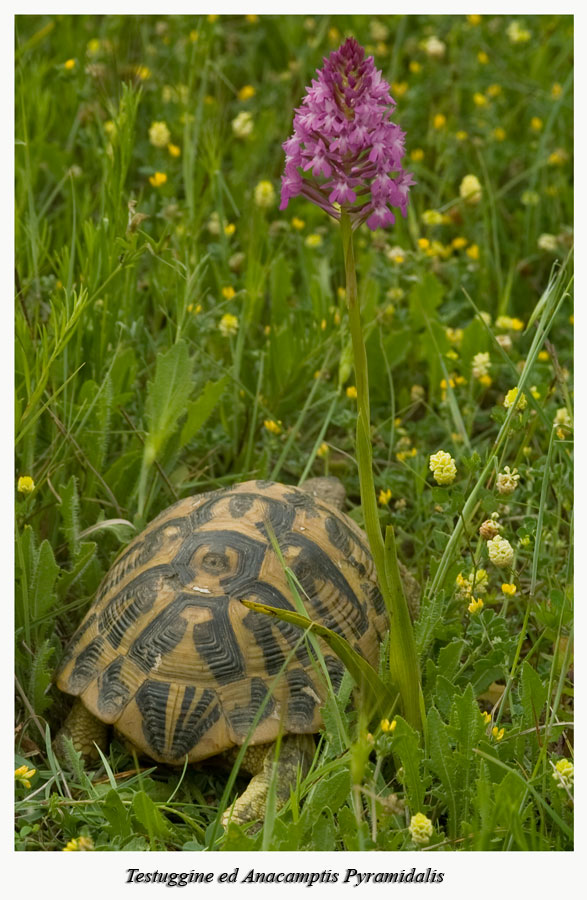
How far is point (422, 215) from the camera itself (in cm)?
475

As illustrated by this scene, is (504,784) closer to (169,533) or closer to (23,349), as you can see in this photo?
(169,533)

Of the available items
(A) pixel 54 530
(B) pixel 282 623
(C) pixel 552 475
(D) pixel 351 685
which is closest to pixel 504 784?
(D) pixel 351 685

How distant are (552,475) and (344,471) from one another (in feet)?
3.33

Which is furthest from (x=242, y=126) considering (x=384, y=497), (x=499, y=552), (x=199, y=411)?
(x=499, y=552)

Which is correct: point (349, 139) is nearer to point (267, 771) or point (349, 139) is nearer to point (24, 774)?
point (267, 771)

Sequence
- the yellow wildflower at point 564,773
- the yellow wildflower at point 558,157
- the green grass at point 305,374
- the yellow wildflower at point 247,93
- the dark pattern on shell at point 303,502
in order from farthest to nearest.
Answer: the yellow wildflower at point 247,93
the yellow wildflower at point 558,157
the dark pattern on shell at point 303,502
the green grass at point 305,374
the yellow wildflower at point 564,773

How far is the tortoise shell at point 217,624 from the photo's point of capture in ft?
8.55

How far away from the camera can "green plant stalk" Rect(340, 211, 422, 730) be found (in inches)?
84.7

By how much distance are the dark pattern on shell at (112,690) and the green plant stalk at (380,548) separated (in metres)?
0.72

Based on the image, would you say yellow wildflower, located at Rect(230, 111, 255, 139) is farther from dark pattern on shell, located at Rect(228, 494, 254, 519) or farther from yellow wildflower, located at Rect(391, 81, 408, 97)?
dark pattern on shell, located at Rect(228, 494, 254, 519)

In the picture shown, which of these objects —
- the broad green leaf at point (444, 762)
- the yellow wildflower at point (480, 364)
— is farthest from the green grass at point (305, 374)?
the yellow wildflower at point (480, 364)

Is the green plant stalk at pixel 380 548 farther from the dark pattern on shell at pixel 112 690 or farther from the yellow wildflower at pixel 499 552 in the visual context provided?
the dark pattern on shell at pixel 112 690

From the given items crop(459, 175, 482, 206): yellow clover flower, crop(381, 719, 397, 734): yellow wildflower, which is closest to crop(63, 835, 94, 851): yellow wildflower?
crop(381, 719, 397, 734): yellow wildflower

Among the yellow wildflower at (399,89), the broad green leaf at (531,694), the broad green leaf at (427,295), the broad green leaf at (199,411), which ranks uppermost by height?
the yellow wildflower at (399,89)
